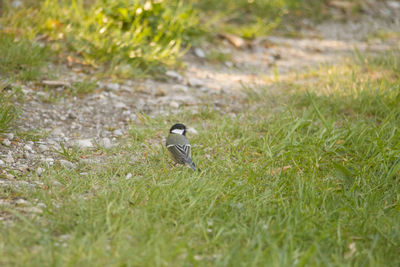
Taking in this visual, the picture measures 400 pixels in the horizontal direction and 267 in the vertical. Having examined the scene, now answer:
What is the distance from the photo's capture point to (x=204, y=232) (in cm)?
249

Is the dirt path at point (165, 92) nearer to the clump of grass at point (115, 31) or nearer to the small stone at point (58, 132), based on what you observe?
the small stone at point (58, 132)

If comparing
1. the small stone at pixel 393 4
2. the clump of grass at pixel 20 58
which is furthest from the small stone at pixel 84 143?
the small stone at pixel 393 4

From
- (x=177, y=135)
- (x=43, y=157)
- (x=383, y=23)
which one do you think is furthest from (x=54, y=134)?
(x=383, y=23)

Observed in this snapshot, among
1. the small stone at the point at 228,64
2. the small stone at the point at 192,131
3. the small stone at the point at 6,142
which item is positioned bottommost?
the small stone at the point at 228,64

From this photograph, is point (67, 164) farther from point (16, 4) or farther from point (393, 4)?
point (393, 4)

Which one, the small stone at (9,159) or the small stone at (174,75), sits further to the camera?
the small stone at (174,75)

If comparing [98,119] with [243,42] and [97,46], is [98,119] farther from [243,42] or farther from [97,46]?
[243,42]

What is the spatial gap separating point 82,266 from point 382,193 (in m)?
2.28

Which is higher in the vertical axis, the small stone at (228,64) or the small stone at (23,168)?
the small stone at (23,168)

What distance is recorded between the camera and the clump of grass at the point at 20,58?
186 inches

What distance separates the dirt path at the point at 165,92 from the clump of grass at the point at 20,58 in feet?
0.54

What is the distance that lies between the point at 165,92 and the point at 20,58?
5.69 feet

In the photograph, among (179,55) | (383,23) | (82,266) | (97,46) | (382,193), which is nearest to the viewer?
(82,266)

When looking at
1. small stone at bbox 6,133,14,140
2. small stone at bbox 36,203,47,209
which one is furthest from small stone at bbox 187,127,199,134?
small stone at bbox 36,203,47,209
